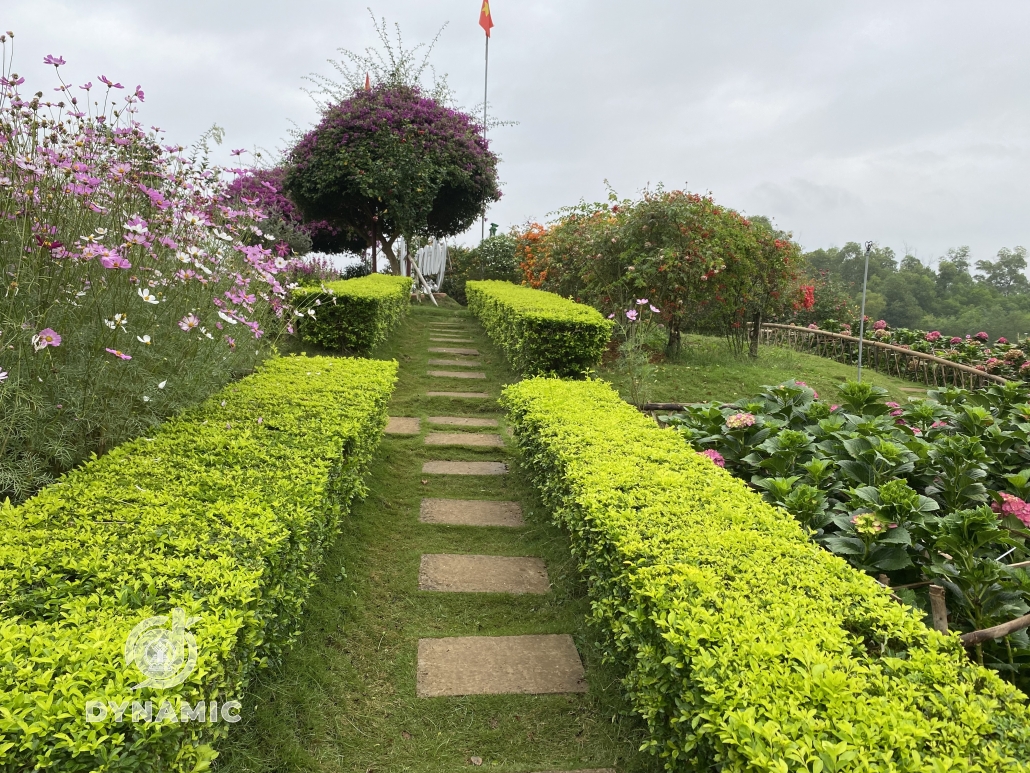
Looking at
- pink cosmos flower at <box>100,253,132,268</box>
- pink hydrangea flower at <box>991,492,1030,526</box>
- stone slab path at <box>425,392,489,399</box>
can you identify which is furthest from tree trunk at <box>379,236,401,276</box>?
pink hydrangea flower at <box>991,492,1030,526</box>

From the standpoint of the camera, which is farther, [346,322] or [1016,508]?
[346,322]

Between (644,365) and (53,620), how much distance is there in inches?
205

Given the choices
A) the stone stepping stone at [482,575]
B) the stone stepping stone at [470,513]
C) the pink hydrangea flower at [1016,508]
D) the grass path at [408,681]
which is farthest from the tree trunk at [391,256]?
the pink hydrangea flower at [1016,508]

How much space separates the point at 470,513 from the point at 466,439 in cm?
119

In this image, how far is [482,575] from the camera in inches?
121

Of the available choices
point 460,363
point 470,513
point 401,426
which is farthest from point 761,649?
point 460,363

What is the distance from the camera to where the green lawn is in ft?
22.6

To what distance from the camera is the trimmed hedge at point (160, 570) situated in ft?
3.88

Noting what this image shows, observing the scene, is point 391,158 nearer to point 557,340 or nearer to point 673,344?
point 673,344

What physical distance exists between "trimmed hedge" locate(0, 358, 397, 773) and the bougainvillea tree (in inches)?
367

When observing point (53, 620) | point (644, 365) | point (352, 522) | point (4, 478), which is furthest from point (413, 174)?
point (53, 620)

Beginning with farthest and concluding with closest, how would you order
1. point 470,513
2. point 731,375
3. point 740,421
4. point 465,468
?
point 731,375, point 465,468, point 470,513, point 740,421

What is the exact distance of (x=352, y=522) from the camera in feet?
11.3

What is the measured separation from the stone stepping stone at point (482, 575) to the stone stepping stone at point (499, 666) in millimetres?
357
